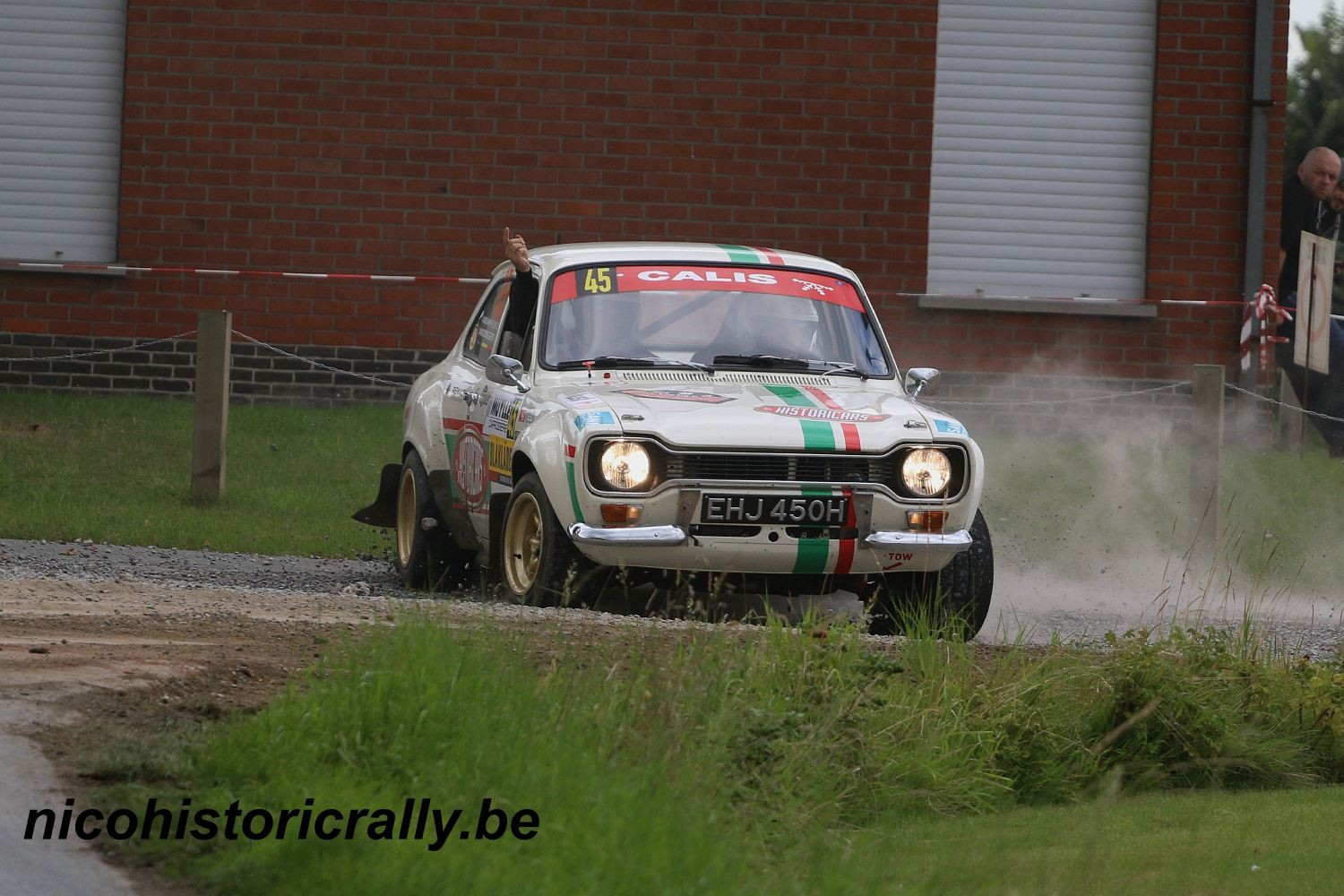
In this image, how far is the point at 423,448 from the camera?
34.3 ft

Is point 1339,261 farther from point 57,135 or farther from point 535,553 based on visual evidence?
point 535,553

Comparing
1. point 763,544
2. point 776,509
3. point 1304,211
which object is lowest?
point 763,544

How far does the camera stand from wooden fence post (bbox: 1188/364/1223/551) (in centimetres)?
1235

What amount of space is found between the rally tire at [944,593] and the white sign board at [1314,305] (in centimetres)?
603

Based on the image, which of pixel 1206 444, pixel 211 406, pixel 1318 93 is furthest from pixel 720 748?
pixel 1318 93

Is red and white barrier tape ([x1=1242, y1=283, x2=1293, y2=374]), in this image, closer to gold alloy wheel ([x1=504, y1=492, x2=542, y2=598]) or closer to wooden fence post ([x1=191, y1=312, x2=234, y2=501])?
wooden fence post ([x1=191, y1=312, x2=234, y2=501])

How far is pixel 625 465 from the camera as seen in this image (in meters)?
8.20

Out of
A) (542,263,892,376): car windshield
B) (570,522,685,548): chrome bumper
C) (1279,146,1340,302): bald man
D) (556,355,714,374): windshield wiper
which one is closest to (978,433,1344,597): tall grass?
(1279,146,1340,302): bald man

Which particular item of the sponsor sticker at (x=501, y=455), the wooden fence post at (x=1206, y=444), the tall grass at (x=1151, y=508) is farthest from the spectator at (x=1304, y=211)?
the sponsor sticker at (x=501, y=455)

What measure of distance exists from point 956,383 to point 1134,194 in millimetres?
2610

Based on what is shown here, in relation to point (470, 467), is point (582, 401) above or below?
above

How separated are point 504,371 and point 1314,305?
299 inches

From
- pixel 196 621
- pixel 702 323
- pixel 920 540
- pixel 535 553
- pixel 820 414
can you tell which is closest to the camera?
pixel 196 621

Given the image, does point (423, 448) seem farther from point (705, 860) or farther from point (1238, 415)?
point (1238, 415)
